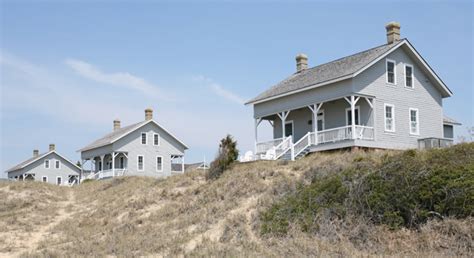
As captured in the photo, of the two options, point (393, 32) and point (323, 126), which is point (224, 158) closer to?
point (323, 126)

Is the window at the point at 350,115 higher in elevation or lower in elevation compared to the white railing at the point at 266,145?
higher

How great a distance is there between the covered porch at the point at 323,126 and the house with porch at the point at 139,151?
63.7ft

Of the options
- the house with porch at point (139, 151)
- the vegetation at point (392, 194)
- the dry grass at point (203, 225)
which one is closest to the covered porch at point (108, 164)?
the house with porch at point (139, 151)

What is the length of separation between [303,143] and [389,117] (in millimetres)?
4808

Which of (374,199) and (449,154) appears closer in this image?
(374,199)

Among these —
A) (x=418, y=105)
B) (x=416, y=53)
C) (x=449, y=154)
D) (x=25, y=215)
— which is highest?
(x=416, y=53)

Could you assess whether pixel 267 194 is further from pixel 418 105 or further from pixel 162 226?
pixel 418 105

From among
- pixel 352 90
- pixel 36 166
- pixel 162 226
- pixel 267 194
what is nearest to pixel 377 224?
pixel 267 194

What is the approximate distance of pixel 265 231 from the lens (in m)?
15.0

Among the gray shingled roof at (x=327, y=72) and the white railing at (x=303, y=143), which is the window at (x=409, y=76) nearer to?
the gray shingled roof at (x=327, y=72)

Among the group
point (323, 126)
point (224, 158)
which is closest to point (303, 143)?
point (323, 126)

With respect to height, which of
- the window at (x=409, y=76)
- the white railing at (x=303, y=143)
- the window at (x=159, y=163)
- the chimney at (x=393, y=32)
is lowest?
the window at (x=159, y=163)

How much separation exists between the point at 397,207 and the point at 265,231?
12.4 ft

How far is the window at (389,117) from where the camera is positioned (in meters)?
28.0
